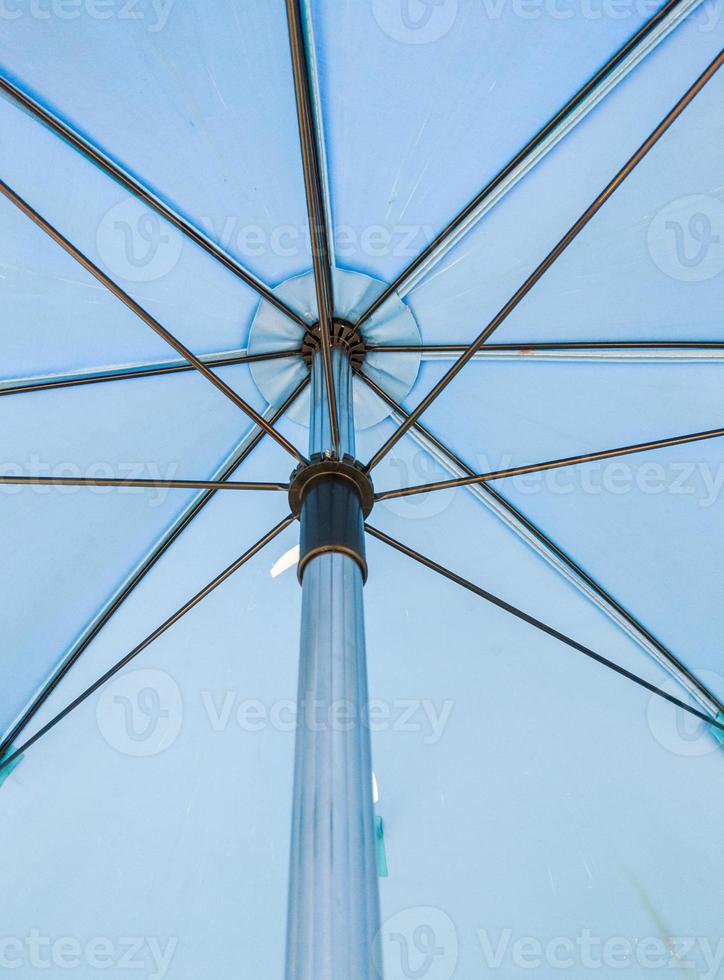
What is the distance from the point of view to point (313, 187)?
11.8ft

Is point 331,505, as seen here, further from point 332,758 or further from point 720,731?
point 720,731

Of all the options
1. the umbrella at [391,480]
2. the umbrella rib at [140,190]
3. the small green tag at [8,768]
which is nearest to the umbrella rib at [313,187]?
the umbrella at [391,480]

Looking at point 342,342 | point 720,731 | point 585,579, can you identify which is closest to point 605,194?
point 342,342

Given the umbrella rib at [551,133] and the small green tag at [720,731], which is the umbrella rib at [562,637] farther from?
the umbrella rib at [551,133]

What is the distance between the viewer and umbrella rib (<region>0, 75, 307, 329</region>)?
3777 mm

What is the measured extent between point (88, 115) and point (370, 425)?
1.99m

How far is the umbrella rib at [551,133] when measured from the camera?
147 inches

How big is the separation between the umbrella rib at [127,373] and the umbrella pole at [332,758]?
1162mm

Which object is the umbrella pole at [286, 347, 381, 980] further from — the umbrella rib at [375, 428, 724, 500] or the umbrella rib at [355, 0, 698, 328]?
the umbrella rib at [355, 0, 698, 328]

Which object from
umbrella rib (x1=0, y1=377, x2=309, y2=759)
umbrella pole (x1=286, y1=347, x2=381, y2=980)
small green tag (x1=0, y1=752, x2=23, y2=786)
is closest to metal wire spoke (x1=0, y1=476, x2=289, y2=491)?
umbrella pole (x1=286, y1=347, x2=381, y2=980)

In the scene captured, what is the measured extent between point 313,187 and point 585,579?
2.43m

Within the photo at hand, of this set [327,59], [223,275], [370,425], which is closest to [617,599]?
[370,425]

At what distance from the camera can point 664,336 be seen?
4.60 metres

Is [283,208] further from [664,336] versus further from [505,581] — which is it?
[505,581]
